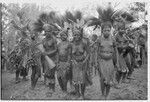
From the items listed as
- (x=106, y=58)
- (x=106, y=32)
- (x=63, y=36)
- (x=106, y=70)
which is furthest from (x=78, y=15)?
(x=106, y=70)

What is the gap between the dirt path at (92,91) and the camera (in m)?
6.47

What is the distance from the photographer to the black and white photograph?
638cm

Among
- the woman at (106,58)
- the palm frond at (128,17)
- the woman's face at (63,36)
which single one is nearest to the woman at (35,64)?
the woman's face at (63,36)

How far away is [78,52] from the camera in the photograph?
632cm

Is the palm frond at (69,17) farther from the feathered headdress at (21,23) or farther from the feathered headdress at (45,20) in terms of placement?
the feathered headdress at (21,23)

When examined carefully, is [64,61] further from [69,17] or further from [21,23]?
[21,23]

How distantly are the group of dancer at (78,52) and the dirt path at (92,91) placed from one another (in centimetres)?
17

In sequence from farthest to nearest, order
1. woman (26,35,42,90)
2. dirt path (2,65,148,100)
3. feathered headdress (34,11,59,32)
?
woman (26,35,42,90) < feathered headdress (34,11,59,32) < dirt path (2,65,148,100)

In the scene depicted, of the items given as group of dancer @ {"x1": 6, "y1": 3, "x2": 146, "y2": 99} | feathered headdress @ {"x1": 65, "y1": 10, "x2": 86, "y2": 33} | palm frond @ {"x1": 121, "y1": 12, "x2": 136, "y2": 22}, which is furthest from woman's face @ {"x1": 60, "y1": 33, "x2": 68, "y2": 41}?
palm frond @ {"x1": 121, "y1": 12, "x2": 136, "y2": 22}

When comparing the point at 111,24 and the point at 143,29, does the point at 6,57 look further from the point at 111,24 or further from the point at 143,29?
the point at 143,29

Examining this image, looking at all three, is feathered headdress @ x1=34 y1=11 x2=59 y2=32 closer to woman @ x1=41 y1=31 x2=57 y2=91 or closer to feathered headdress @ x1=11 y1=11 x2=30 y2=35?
woman @ x1=41 y1=31 x2=57 y2=91

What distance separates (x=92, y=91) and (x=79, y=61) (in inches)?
34.5

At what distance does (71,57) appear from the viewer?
21.4ft

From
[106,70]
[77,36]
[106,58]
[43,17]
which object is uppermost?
[43,17]
